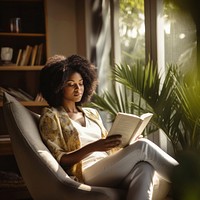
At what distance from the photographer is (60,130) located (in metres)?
1.96

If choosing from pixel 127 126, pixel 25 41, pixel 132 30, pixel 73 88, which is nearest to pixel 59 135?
pixel 73 88

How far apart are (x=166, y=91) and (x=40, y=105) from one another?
151 centimetres

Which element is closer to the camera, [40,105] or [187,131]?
[187,131]

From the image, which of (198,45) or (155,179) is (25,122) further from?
(198,45)

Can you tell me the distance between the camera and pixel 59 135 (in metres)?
1.95

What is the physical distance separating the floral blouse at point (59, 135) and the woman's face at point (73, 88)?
0.36 feet

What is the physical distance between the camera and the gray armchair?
1.76 meters

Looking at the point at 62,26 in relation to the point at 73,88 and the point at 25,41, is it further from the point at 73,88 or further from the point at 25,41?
the point at 73,88

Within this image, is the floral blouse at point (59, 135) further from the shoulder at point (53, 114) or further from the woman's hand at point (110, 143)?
the woman's hand at point (110, 143)

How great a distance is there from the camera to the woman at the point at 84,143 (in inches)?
69.2

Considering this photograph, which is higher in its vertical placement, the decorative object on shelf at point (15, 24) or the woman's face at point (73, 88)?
the decorative object on shelf at point (15, 24)

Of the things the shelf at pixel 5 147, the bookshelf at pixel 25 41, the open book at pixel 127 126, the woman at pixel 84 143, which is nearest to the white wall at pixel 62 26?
the bookshelf at pixel 25 41

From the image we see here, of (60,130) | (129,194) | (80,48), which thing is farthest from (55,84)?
(80,48)

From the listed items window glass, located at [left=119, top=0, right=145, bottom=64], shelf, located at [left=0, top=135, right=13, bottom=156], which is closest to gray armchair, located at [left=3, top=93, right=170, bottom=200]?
shelf, located at [left=0, top=135, right=13, bottom=156]
